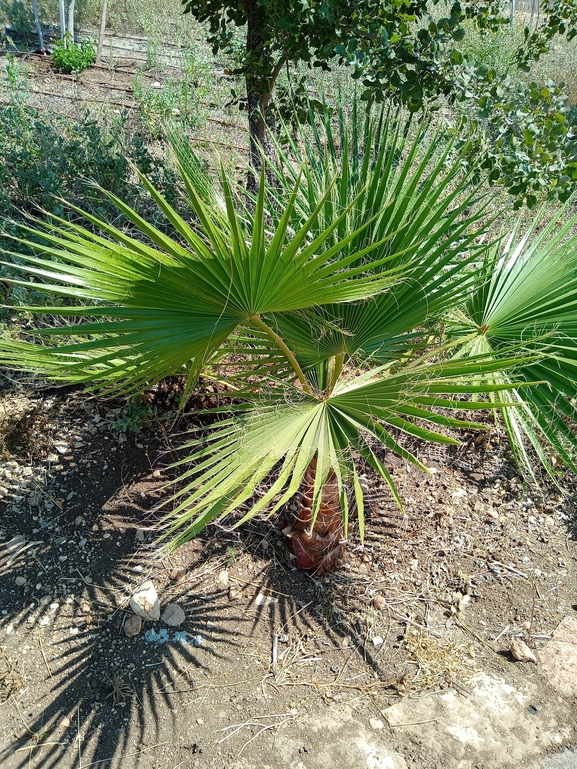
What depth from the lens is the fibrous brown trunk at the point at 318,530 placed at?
6.98 ft

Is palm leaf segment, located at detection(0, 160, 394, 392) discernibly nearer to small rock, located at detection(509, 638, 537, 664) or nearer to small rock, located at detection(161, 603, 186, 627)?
small rock, located at detection(161, 603, 186, 627)

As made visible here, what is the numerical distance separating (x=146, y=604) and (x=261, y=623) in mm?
432

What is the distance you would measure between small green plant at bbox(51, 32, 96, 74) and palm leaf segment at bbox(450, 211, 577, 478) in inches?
243

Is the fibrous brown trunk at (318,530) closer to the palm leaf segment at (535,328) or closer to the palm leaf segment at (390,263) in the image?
the palm leaf segment at (390,263)

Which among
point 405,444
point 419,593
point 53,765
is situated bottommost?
point 419,593

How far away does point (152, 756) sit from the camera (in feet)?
6.12

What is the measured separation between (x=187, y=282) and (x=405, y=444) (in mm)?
1718

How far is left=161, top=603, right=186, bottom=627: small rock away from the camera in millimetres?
2227

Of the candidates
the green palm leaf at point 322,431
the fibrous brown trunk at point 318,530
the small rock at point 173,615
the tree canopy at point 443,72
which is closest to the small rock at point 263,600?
the fibrous brown trunk at point 318,530

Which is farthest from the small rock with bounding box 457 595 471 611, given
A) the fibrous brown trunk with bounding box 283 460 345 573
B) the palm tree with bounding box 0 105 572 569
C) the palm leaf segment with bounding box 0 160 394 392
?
the palm leaf segment with bounding box 0 160 394 392

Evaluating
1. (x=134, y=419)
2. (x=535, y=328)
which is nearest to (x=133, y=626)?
(x=134, y=419)

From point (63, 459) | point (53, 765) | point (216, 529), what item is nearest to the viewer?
point (53, 765)

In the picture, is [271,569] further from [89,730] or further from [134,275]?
[134,275]

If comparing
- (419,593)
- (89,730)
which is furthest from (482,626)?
(89,730)
